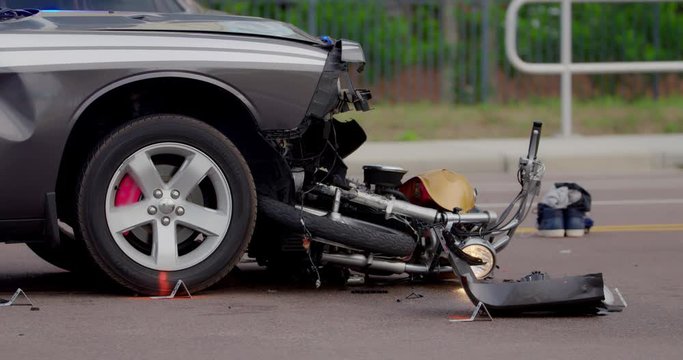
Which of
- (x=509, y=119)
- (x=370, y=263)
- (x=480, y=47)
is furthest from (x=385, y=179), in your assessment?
(x=480, y=47)

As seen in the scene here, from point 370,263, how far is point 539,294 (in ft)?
3.19

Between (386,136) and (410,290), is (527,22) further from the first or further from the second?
(410,290)

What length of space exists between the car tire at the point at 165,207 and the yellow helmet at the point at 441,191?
0.94 metres

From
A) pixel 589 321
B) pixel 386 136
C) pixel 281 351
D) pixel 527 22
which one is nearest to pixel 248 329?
pixel 281 351

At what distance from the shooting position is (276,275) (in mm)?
7605

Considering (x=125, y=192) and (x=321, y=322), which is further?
(x=125, y=192)

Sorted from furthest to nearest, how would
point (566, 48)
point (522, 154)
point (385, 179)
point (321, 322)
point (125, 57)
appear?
1. point (566, 48)
2. point (522, 154)
3. point (385, 179)
4. point (125, 57)
5. point (321, 322)

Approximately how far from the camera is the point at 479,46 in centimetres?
1888

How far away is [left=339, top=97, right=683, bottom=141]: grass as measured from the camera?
56.1 ft

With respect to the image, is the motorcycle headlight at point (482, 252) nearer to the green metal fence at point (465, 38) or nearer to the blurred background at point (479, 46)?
the blurred background at point (479, 46)

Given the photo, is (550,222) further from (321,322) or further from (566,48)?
(566,48)

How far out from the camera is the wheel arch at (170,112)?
21.8 ft

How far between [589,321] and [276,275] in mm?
1890

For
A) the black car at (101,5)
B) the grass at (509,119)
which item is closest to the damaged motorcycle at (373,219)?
the black car at (101,5)
